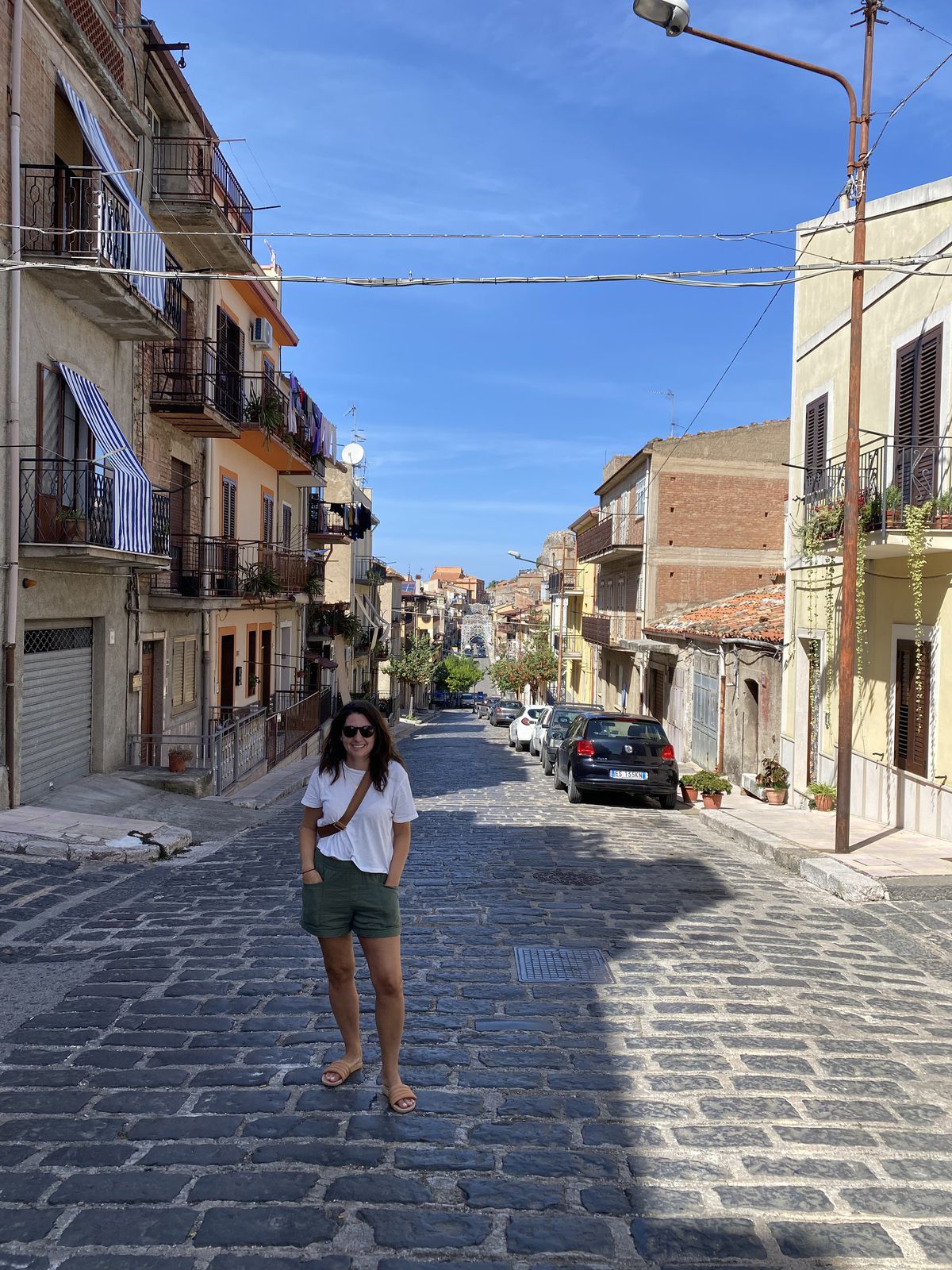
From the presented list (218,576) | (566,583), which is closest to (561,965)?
→ (218,576)

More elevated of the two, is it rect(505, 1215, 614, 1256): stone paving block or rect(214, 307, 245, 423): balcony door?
rect(214, 307, 245, 423): balcony door

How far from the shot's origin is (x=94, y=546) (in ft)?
39.6

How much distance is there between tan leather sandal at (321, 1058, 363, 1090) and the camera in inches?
179

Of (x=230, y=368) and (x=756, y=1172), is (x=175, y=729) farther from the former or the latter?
(x=756, y=1172)

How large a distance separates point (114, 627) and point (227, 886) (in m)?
7.35

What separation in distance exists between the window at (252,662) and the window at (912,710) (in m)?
16.2

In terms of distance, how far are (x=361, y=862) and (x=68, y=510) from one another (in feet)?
30.8

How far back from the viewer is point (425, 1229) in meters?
3.45

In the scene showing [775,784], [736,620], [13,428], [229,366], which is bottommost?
[775,784]

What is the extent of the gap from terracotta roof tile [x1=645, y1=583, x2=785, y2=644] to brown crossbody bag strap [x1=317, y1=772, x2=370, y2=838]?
15525mm

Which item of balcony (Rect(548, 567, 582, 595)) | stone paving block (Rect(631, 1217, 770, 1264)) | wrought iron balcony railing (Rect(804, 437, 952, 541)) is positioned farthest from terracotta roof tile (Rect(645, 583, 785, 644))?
balcony (Rect(548, 567, 582, 595))

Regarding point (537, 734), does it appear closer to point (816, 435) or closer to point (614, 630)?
point (614, 630)

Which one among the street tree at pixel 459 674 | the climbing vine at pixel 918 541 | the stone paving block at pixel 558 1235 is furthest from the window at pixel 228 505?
the street tree at pixel 459 674

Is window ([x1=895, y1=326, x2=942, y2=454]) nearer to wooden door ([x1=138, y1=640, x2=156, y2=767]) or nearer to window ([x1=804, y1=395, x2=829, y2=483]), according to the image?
window ([x1=804, y1=395, x2=829, y2=483])
